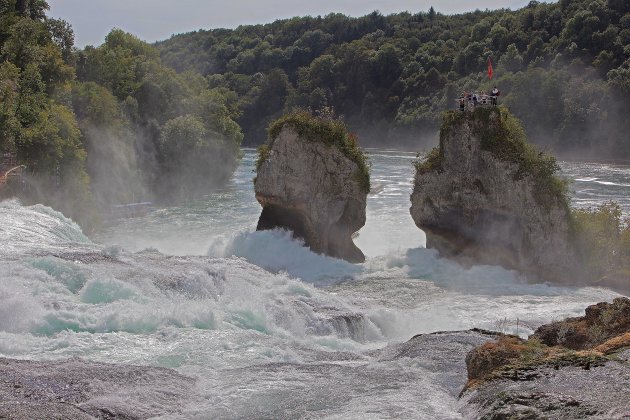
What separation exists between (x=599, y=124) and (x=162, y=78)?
55.5 meters

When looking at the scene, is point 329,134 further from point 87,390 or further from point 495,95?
point 87,390

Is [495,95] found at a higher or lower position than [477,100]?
higher

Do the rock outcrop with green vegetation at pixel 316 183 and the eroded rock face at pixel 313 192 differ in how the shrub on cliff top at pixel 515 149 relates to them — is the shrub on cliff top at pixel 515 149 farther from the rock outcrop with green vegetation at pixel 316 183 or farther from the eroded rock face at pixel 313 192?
the eroded rock face at pixel 313 192

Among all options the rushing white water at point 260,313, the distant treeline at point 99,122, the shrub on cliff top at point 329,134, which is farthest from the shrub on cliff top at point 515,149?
the distant treeline at point 99,122

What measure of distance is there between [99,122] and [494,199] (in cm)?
3603

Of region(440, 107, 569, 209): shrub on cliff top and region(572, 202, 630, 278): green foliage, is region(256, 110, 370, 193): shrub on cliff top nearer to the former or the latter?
region(440, 107, 569, 209): shrub on cliff top

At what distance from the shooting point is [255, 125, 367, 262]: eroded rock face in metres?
32.9

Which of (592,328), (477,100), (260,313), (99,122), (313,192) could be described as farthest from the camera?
(99,122)

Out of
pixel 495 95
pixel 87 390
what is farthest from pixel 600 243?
pixel 87 390

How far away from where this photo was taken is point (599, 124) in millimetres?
99375

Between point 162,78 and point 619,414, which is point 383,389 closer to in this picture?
point 619,414

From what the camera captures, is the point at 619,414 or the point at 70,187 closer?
the point at 619,414

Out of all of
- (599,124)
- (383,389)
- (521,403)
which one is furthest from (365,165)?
(599,124)

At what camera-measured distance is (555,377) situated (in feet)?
35.6
